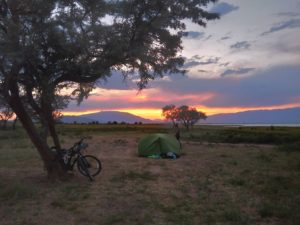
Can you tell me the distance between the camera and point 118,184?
14273 mm

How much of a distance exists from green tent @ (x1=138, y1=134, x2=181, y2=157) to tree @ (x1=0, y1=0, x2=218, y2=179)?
11.5 meters

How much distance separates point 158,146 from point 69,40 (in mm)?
14114

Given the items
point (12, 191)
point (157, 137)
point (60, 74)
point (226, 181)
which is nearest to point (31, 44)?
point (60, 74)

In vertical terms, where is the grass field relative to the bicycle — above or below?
below

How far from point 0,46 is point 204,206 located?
7514 mm

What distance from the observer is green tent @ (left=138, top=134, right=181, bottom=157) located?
83.7ft

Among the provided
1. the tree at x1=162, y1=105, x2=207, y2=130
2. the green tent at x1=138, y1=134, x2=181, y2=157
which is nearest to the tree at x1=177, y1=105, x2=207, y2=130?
the tree at x1=162, y1=105, x2=207, y2=130

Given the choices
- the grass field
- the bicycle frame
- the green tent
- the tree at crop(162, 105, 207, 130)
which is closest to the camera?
the grass field

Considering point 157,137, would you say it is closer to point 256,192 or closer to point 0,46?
point 256,192

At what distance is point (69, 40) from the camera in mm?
12820

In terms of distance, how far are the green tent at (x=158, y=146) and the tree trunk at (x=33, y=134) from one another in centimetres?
1140

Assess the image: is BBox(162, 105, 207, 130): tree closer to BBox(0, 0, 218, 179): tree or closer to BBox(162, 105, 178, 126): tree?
BBox(162, 105, 178, 126): tree

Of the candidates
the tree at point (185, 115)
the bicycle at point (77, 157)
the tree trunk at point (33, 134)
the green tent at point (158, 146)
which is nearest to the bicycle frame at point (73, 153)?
the bicycle at point (77, 157)

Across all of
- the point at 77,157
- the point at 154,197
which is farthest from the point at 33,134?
the point at 154,197
